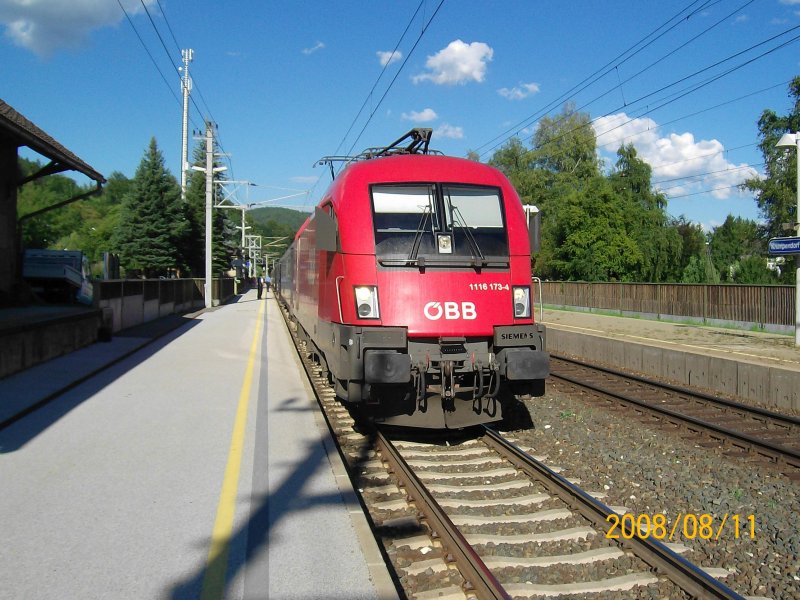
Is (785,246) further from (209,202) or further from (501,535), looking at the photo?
(209,202)

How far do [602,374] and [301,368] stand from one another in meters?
6.31

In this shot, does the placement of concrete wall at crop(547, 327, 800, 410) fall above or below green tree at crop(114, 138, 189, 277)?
below

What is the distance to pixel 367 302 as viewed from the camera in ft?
21.6

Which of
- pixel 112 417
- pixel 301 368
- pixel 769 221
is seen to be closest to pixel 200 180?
pixel 769 221

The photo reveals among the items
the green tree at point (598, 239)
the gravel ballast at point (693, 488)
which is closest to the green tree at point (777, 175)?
the green tree at point (598, 239)

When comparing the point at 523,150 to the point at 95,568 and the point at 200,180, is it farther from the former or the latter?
the point at 95,568

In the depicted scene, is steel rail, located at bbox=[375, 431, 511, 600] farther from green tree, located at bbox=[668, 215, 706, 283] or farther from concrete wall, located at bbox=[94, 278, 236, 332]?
green tree, located at bbox=[668, 215, 706, 283]

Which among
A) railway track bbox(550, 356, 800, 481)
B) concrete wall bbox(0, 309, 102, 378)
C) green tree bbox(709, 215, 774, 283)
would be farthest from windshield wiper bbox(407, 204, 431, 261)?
green tree bbox(709, 215, 774, 283)

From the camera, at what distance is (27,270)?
64.0 feet

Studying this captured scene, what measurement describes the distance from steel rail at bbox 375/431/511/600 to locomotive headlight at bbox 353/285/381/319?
1453 millimetres

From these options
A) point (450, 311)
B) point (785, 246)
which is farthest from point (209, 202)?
point (450, 311)

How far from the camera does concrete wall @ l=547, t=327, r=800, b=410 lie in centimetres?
1055

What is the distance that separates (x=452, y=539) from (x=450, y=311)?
2774 millimetres
